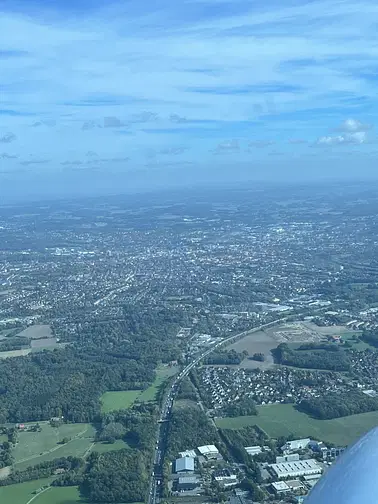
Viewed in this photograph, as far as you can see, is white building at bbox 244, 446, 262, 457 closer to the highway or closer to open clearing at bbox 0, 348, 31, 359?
the highway

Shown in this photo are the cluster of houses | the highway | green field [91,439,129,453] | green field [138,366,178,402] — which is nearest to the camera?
the highway

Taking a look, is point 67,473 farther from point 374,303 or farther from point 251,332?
point 374,303

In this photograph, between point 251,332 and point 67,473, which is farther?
point 251,332

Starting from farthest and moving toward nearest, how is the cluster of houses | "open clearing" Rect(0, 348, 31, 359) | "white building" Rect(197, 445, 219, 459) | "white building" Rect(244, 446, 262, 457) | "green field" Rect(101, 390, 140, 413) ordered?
"open clearing" Rect(0, 348, 31, 359) → the cluster of houses → "green field" Rect(101, 390, 140, 413) → "white building" Rect(197, 445, 219, 459) → "white building" Rect(244, 446, 262, 457)

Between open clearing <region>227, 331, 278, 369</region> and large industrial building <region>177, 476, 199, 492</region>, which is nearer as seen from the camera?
large industrial building <region>177, 476, 199, 492</region>

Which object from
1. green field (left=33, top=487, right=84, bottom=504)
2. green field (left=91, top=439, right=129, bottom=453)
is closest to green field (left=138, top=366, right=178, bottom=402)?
green field (left=91, top=439, right=129, bottom=453)

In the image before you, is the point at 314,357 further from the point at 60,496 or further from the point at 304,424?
the point at 60,496

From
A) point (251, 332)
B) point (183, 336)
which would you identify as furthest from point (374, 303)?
point (183, 336)
